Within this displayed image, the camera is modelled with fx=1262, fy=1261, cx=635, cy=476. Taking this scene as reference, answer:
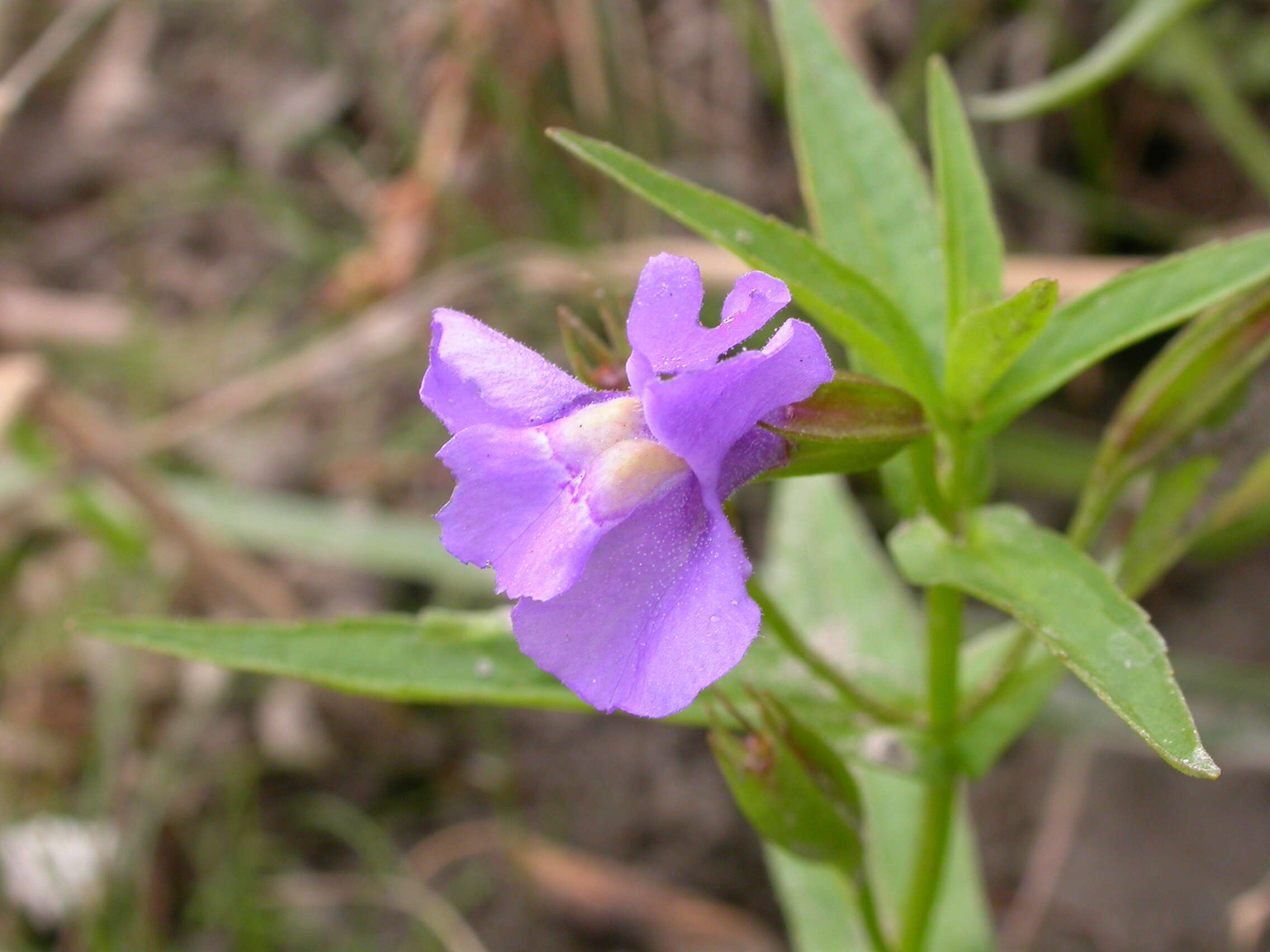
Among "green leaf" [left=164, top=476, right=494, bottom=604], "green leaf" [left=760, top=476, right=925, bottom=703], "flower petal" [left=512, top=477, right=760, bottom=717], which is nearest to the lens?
"flower petal" [left=512, top=477, right=760, bottom=717]

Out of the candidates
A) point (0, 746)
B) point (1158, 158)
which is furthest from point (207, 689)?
point (1158, 158)

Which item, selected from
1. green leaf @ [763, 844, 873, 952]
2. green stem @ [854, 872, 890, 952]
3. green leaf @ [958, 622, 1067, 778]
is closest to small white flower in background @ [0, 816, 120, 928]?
green leaf @ [763, 844, 873, 952]

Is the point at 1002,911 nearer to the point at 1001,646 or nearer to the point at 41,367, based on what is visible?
the point at 1001,646

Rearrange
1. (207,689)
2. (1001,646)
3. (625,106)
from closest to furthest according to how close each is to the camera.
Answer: (1001,646)
(207,689)
(625,106)

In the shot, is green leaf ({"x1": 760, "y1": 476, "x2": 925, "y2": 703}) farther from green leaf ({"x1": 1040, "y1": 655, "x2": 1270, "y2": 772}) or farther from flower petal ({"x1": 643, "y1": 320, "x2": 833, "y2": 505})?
flower petal ({"x1": 643, "y1": 320, "x2": 833, "y2": 505})

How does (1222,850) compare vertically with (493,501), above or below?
below
